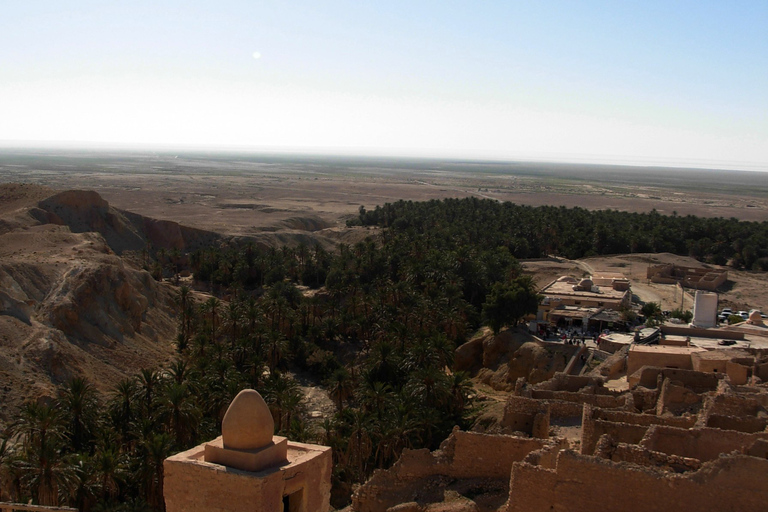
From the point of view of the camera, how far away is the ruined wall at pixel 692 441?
15.7m

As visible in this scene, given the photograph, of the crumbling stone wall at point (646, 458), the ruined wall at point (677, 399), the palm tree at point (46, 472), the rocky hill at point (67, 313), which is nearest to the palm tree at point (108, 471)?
the palm tree at point (46, 472)

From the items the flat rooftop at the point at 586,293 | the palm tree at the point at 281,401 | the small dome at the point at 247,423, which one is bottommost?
the palm tree at the point at 281,401

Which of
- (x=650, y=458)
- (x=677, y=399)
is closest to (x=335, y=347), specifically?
(x=677, y=399)

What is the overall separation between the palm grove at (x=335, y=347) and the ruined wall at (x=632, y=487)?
11.0 metres

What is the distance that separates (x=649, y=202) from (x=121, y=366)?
518ft

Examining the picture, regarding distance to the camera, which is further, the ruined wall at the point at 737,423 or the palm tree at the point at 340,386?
the palm tree at the point at 340,386

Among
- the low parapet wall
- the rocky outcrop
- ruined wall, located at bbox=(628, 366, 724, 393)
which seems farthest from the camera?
the rocky outcrop

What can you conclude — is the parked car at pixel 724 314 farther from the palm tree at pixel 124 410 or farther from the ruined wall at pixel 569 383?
the palm tree at pixel 124 410

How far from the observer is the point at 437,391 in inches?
1168

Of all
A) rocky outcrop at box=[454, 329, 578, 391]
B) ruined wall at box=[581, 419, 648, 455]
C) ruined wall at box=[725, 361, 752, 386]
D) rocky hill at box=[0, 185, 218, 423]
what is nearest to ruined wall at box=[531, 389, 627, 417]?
ruined wall at box=[581, 419, 648, 455]

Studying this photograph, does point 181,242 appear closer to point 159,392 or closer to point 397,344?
point 397,344

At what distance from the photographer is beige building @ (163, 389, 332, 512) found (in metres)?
9.48

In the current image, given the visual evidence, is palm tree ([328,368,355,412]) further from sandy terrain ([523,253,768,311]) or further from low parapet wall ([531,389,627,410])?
sandy terrain ([523,253,768,311])

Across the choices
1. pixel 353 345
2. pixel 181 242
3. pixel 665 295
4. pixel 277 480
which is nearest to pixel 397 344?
pixel 353 345
